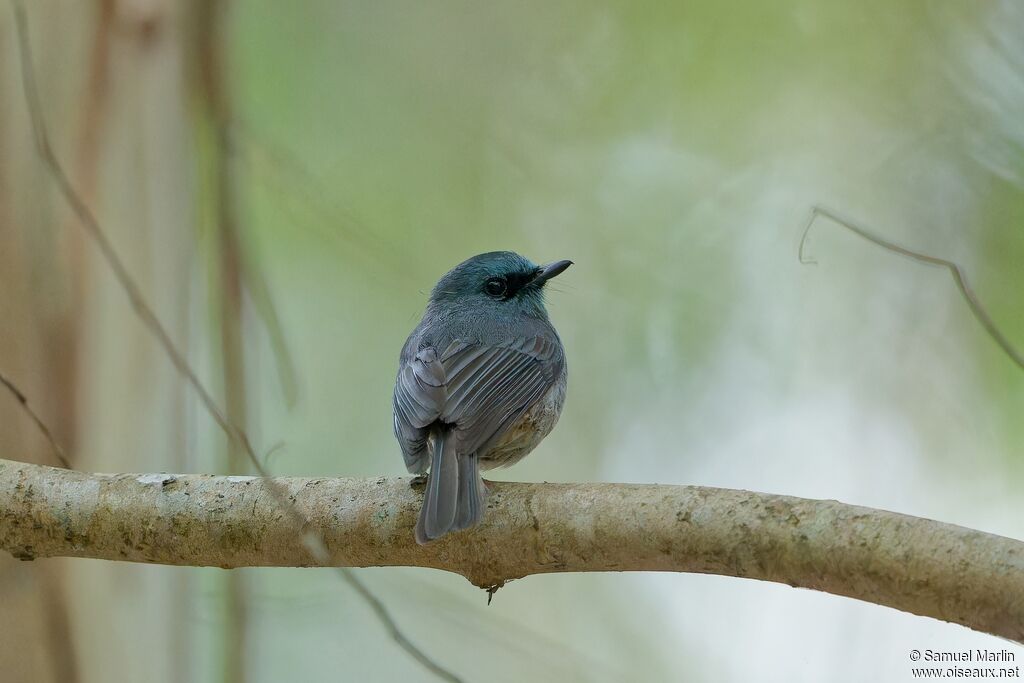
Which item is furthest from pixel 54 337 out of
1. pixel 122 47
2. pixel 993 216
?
pixel 993 216

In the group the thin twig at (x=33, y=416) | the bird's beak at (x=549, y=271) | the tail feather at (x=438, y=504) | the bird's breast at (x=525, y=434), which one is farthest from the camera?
the bird's beak at (x=549, y=271)

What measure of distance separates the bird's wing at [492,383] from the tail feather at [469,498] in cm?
22

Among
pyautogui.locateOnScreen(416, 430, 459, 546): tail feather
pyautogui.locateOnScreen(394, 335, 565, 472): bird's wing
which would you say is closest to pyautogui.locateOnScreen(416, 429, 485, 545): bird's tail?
pyautogui.locateOnScreen(416, 430, 459, 546): tail feather

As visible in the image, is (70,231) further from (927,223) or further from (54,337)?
(927,223)

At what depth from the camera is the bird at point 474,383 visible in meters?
2.86

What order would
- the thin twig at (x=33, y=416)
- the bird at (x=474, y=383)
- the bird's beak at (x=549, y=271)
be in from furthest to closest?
the bird's beak at (x=549, y=271) → the bird at (x=474, y=383) → the thin twig at (x=33, y=416)

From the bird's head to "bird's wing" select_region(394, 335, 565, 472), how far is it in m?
0.42

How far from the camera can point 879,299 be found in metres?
5.50

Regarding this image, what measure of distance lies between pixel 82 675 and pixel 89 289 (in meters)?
1.40

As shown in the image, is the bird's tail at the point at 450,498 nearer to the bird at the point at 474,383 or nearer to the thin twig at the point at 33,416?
the bird at the point at 474,383

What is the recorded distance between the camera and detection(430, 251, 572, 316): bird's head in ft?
14.1

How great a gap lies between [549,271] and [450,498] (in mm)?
1795

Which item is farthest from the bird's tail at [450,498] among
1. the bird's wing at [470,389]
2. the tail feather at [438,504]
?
the bird's wing at [470,389]

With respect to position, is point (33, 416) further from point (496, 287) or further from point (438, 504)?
point (496, 287)
